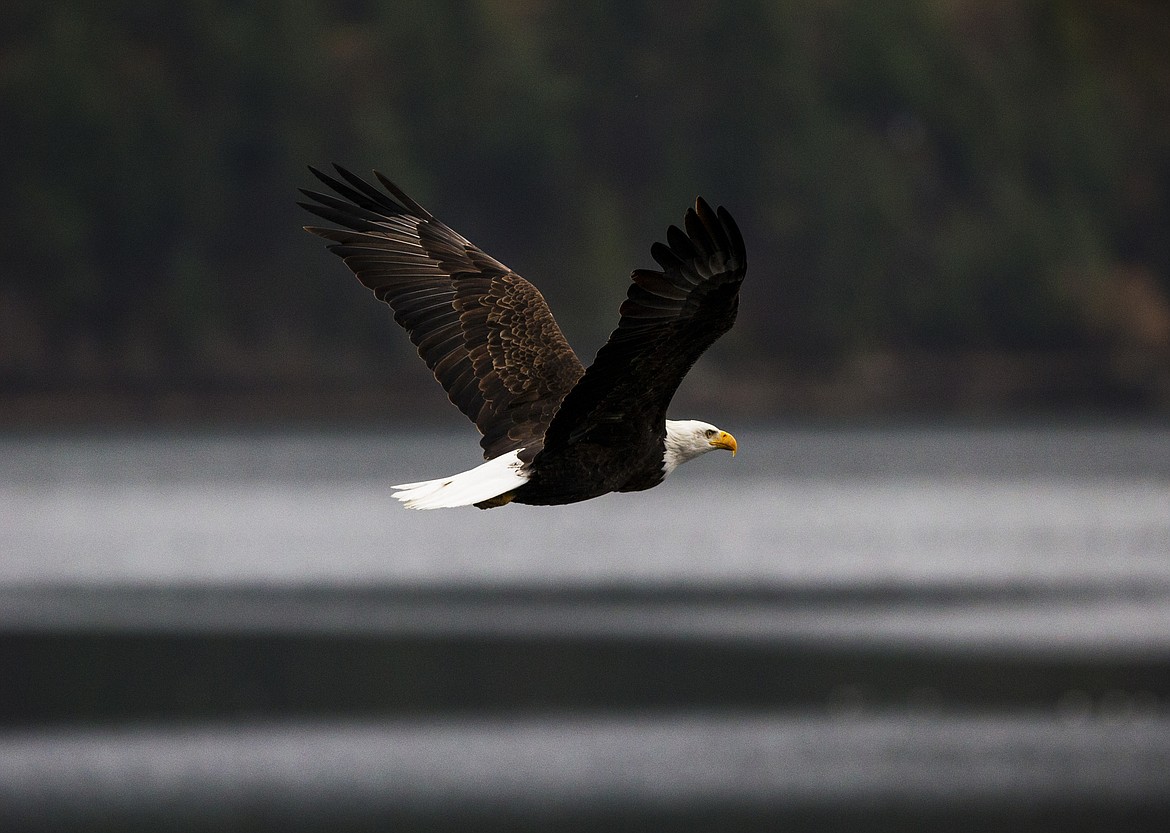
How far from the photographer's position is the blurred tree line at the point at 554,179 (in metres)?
66.2

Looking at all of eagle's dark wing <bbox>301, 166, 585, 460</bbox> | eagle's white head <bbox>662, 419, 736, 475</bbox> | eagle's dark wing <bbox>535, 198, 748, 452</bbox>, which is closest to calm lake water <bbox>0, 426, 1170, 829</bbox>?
eagle's dark wing <bbox>301, 166, 585, 460</bbox>

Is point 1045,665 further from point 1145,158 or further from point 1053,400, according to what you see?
point 1145,158

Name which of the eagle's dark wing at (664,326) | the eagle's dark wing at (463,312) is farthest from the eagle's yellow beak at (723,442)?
the eagle's dark wing at (463,312)

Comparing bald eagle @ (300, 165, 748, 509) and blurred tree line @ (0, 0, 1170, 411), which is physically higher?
blurred tree line @ (0, 0, 1170, 411)

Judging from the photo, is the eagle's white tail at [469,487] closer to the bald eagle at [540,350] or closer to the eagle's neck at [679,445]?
the bald eagle at [540,350]

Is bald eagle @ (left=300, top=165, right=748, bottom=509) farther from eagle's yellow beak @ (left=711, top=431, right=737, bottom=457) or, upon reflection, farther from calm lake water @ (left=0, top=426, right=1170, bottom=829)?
calm lake water @ (left=0, top=426, right=1170, bottom=829)

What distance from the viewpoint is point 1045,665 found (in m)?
25.8

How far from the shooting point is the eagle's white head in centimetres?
841

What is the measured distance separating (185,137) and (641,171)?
48.1ft

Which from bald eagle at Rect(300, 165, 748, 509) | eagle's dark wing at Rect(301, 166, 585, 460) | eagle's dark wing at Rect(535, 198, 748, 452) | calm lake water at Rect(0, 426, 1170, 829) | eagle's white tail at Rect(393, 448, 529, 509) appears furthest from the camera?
calm lake water at Rect(0, 426, 1170, 829)

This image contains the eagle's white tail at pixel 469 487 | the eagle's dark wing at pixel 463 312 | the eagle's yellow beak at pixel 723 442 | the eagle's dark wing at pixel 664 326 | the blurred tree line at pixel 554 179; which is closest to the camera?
the eagle's dark wing at pixel 664 326

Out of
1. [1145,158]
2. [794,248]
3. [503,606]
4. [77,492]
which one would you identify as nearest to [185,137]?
[77,492]

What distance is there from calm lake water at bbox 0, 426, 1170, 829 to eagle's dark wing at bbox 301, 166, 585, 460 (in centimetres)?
1068

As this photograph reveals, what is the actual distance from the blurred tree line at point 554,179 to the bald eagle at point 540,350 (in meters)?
52.5
